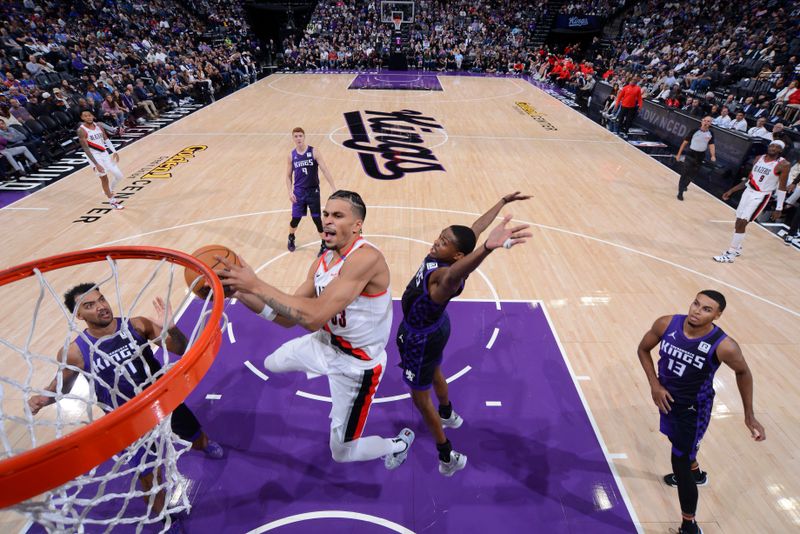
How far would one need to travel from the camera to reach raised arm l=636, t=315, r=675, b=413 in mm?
3023

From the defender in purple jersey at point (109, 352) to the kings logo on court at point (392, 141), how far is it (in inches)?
285

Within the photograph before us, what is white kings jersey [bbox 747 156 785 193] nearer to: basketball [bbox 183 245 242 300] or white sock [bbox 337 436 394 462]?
white sock [bbox 337 436 394 462]

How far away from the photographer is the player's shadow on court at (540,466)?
3.43 m

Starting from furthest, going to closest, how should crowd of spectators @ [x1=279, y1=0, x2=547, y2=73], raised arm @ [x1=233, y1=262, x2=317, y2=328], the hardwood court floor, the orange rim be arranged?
crowd of spectators @ [x1=279, y1=0, x2=547, y2=73] → the hardwood court floor → raised arm @ [x1=233, y1=262, x2=317, y2=328] → the orange rim

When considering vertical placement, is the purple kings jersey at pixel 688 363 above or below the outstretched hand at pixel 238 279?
below

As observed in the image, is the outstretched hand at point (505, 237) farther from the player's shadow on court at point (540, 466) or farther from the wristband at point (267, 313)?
the player's shadow on court at point (540, 466)

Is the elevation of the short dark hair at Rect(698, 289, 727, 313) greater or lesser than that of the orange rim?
lesser

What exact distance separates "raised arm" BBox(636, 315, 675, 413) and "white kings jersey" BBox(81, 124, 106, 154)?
895cm

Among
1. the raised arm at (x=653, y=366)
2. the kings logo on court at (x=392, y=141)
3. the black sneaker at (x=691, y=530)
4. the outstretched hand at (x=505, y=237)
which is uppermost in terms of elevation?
Answer: the outstretched hand at (x=505, y=237)

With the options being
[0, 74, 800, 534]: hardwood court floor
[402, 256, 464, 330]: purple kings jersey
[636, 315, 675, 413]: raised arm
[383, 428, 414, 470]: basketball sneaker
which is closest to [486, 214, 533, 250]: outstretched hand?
[402, 256, 464, 330]: purple kings jersey

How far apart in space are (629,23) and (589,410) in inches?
1141

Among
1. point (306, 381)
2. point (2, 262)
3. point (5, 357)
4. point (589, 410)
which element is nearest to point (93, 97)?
point (2, 262)

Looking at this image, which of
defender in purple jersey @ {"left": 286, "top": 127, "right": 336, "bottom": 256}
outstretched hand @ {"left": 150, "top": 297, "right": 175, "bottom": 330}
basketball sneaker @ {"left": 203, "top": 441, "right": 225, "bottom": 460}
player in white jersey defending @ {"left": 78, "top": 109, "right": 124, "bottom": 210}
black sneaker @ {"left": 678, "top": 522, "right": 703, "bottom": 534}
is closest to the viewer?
outstretched hand @ {"left": 150, "top": 297, "right": 175, "bottom": 330}

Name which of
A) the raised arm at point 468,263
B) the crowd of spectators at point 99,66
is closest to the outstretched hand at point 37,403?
the raised arm at point 468,263
